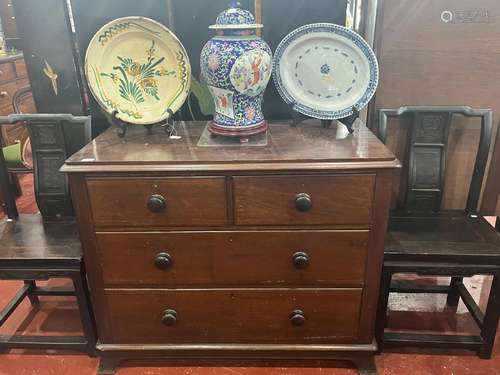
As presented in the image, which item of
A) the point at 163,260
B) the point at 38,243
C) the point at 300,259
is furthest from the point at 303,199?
the point at 38,243

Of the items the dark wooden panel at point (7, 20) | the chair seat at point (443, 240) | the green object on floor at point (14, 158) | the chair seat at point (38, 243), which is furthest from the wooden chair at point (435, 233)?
the dark wooden panel at point (7, 20)

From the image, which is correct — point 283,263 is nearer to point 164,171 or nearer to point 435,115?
point 164,171

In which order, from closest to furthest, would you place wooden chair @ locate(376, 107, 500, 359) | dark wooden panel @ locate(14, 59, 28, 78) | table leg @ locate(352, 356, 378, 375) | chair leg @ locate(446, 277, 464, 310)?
wooden chair @ locate(376, 107, 500, 359) → table leg @ locate(352, 356, 378, 375) → chair leg @ locate(446, 277, 464, 310) → dark wooden panel @ locate(14, 59, 28, 78)

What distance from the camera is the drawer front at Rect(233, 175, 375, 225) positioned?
1254 mm

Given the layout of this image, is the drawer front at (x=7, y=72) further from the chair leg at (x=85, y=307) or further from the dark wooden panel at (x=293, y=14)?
the dark wooden panel at (x=293, y=14)

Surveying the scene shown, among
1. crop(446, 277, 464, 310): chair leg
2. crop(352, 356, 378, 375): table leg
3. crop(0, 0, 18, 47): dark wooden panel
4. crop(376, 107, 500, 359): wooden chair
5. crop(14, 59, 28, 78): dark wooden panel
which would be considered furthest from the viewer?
crop(0, 0, 18, 47): dark wooden panel

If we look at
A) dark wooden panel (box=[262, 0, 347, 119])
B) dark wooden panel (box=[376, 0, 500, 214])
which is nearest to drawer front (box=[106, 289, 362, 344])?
dark wooden panel (box=[376, 0, 500, 214])

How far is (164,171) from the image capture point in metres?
1.24

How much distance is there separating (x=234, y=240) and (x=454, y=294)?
3.73 ft

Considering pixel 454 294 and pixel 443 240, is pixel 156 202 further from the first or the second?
pixel 454 294

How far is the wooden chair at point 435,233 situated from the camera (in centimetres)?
145

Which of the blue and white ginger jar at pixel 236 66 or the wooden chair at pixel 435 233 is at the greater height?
→ the blue and white ginger jar at pixel 236 66

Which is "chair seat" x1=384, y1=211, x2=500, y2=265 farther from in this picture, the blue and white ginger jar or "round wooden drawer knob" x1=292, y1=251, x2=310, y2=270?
the blue and white ginger jar

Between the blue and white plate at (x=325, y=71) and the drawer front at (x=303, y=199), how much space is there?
0.28 metres
